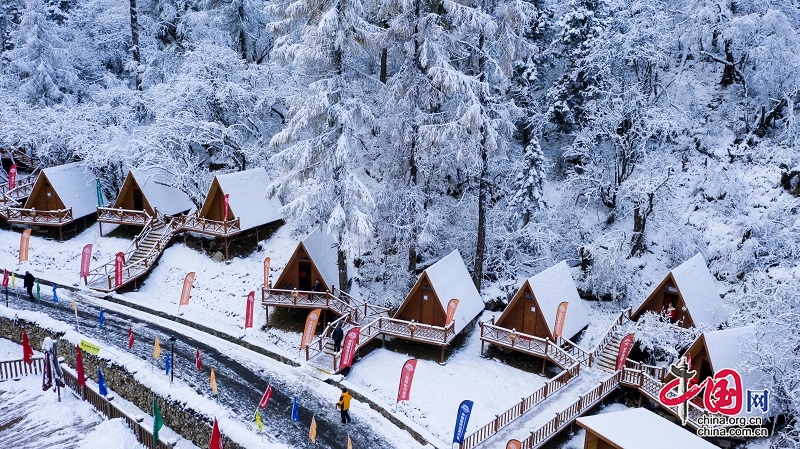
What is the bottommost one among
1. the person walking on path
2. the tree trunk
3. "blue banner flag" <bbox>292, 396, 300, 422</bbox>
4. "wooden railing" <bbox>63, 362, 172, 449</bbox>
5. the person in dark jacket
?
"wooden railing" <bbox>63, 362, 172, 449</bbox>

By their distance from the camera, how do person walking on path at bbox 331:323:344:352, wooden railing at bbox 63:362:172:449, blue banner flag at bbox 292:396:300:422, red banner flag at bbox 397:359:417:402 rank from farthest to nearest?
1. person walking on path at bbox 331:323:344:352
2. red banner flag at bbox 397:359:417:402
3. blue banner flag at bbox 292:396:300:422
4. wooden railing at bbox 63:362:172:449

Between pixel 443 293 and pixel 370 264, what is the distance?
7.10 meters

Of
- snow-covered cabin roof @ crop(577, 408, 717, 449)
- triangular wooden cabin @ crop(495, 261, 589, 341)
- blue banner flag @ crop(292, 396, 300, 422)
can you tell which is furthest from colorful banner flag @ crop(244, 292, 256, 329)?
snow-covered cabin roof @ crop(577, 408, 717, 449)

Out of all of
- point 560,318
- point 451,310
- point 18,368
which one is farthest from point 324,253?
point 18,368

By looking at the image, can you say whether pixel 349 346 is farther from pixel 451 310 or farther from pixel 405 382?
pixel 451 310

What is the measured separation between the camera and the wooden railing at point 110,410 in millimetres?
18234

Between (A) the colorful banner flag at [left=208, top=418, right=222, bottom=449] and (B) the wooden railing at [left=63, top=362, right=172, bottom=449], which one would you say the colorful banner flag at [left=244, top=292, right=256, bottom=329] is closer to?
(B) the wooden railing at [left=63, top=362, right=172, bottom=449]

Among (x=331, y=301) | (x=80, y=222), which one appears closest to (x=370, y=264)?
(x=331, y=301)

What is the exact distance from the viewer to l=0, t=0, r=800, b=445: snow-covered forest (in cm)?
2367

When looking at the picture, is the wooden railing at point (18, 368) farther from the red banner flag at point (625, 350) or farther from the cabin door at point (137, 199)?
the red banner flag at point (625, 350)

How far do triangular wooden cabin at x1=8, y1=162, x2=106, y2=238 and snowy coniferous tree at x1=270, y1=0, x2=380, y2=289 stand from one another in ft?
54.5

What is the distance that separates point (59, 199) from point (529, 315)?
28.5 m

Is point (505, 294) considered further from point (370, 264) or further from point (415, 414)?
point (415, 414)

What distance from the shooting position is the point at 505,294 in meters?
28.8
